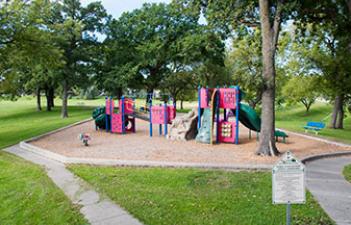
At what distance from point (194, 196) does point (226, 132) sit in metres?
7.13

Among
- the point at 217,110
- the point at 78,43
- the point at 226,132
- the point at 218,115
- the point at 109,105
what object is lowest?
the point at 226,132

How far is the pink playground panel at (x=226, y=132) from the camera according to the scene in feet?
41.2

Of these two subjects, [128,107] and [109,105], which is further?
[109,105]

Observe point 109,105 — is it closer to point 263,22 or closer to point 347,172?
point 263,22

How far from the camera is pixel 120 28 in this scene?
32.8 meters

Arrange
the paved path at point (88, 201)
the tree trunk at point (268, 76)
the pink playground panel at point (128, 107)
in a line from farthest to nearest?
1. the pink playground panel at point (128, 107)
2. the tree trunk at point (268, 76)
3. the paved path at point (88, 201)

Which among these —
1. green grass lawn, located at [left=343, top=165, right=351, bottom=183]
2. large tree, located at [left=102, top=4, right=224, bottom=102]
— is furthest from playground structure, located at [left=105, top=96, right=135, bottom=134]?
large tree, located at [left=102, top=4, right=224, bottom=102]

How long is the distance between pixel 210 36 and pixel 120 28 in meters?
23.1

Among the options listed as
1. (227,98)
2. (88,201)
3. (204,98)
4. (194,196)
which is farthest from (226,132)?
(88,201)

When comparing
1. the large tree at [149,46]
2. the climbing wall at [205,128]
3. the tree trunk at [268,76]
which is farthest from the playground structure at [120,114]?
the large tree at [149,46]

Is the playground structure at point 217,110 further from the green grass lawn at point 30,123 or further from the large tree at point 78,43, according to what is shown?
the large tree at point 78,43

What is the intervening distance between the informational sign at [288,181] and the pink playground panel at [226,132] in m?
8.77

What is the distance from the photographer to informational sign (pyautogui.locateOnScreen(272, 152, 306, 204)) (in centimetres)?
377

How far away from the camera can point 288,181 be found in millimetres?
3805
